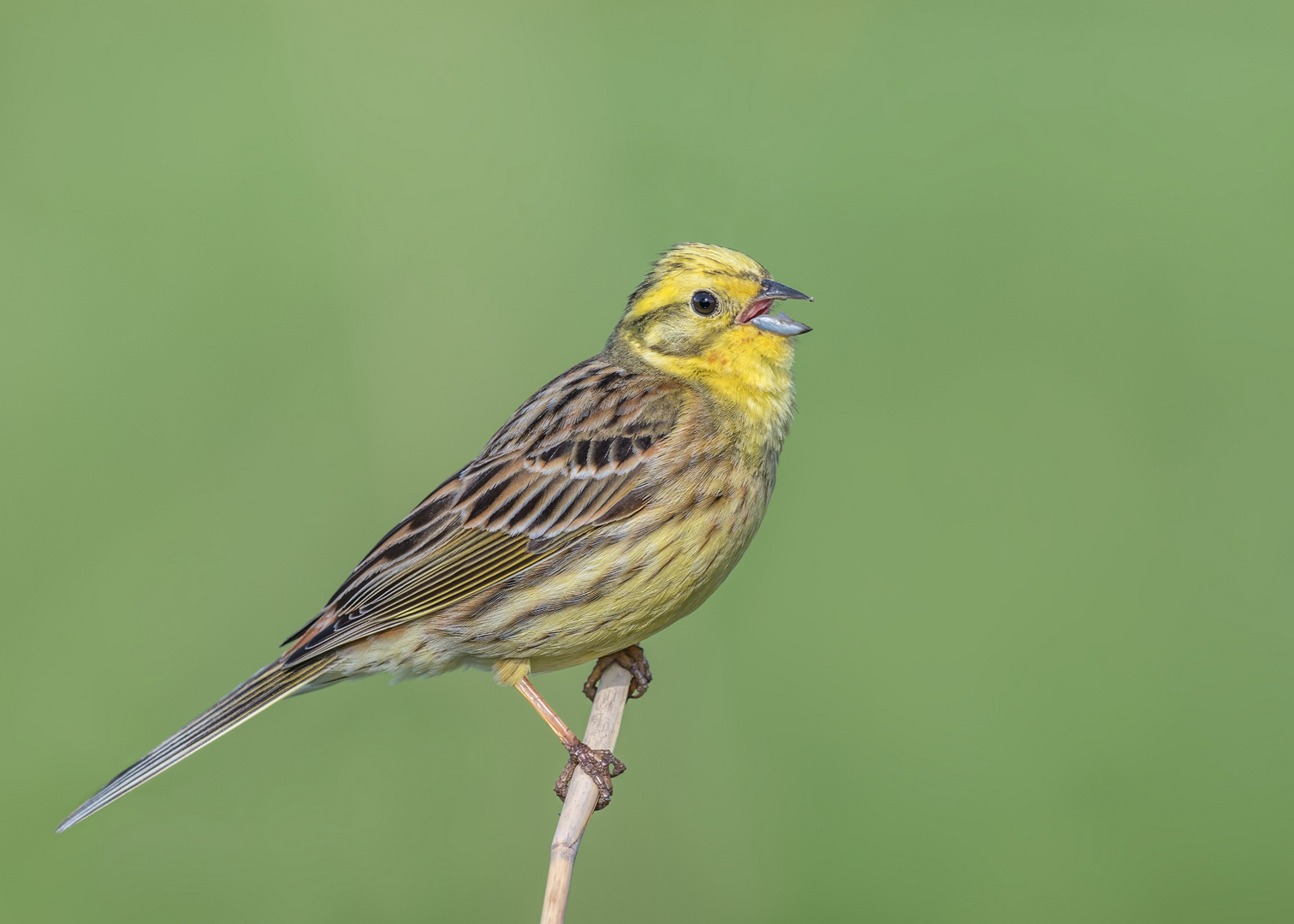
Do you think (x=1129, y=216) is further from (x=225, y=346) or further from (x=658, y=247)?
(x=225, y=346)

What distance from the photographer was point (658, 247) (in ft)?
20.8

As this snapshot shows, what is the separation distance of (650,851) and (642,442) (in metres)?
2.09

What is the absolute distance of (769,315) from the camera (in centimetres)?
411

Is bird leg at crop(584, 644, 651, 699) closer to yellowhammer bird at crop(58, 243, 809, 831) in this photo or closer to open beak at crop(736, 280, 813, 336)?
yellowhammer bird at crop(58, 243, 809, 831)

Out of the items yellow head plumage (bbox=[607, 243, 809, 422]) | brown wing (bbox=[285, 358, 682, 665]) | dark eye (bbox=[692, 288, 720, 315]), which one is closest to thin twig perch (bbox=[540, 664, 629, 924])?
brown wing (bbox=[285, 358, 682, 665])

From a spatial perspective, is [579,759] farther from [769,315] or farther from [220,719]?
[769,315]

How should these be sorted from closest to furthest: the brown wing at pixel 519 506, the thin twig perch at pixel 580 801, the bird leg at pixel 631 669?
the thin twig perch at pixel 580 801 → the brown wing at pixel 519 506 → the bird leg at pixel 631 669

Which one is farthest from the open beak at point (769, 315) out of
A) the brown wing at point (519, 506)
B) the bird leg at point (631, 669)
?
the bird leg at point (631, 669)

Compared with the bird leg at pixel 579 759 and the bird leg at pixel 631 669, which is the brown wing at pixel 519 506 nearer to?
the bird leg at pixel 579 759

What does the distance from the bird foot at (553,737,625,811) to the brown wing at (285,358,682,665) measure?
2.03ft

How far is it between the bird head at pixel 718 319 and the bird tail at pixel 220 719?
157cm

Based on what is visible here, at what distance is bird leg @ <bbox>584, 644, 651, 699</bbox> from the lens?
4641 mm

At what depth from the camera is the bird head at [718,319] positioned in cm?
411

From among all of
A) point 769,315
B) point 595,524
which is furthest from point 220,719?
point 769,315
